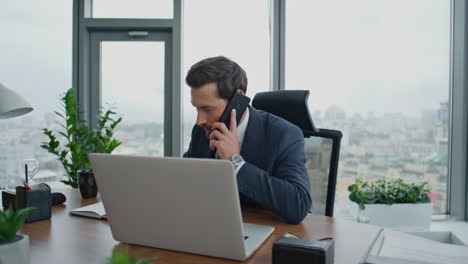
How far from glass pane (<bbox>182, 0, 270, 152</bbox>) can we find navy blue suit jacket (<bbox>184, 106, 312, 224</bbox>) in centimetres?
155

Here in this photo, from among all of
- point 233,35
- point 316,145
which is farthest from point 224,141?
point 233,35

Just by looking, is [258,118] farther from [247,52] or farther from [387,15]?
[387,15]

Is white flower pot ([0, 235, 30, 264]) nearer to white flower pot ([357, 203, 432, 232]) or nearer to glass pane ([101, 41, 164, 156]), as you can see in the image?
white flower pot ([357, 203, 432, 232])

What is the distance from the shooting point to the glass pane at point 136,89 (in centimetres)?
313

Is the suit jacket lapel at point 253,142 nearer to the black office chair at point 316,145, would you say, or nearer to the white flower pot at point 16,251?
the black office chair at point 316,145

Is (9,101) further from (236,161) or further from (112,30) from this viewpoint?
(112,30)

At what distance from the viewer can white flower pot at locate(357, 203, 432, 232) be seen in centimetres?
255

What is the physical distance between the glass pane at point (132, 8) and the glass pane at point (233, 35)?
0.20 meters

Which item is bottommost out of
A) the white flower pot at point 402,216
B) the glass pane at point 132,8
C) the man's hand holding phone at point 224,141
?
the white flower pot at point 402,216

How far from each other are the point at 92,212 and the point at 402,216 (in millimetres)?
2245

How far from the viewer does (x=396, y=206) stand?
2.55m

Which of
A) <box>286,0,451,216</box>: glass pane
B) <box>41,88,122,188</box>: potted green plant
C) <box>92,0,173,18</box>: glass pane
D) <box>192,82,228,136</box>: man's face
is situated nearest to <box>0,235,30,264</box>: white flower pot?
<box>192,82,228,136</box>: man's face

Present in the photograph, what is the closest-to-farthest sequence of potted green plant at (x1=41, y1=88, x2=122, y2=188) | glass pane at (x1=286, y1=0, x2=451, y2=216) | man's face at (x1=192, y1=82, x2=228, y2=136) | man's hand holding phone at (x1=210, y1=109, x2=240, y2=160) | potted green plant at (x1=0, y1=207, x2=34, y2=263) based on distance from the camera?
1. potted green plant at (x1=0, y1=207, x2=34, y2=263)
2. man's hand holding phone at (x1=210, y1=109, x2=240, y2=160)
3. man's face at (x1=192, y1=82, x2=228, y2=136)
4. potted green plant at (x1=41, y1=88, x2=122, y2=188)
5. glass pane at (x1=286, y1=0, x2=451, y2=216)

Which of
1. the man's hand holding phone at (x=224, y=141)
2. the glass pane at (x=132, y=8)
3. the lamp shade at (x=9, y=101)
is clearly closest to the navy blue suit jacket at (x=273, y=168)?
the man's hand holding phone at (x=224, y=141)
